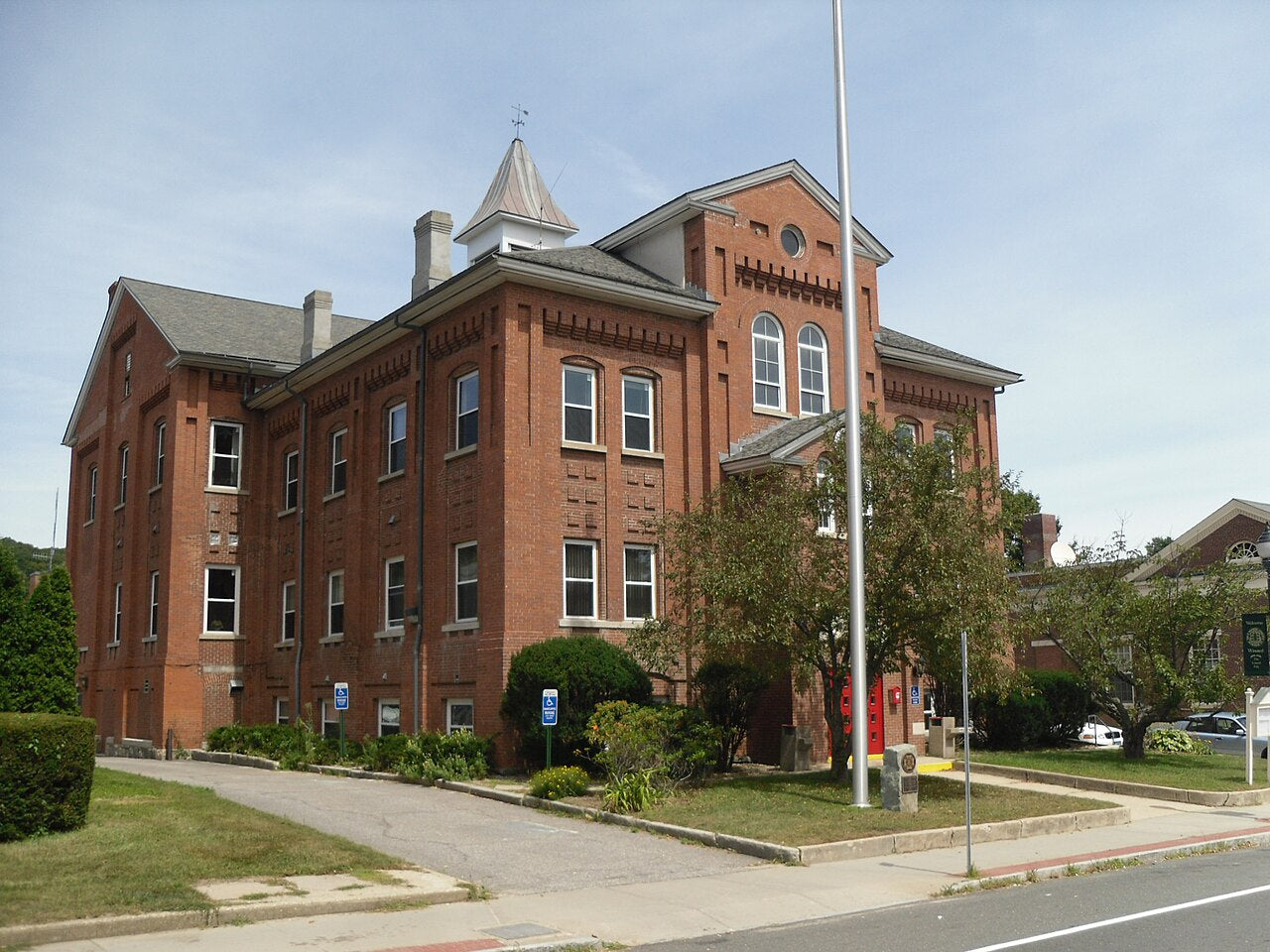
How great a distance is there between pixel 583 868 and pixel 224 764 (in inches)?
651

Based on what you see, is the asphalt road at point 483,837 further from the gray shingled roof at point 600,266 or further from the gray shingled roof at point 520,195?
the gray shingled roof at point 520,195

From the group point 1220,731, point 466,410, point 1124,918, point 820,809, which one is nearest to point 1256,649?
point 1220,731

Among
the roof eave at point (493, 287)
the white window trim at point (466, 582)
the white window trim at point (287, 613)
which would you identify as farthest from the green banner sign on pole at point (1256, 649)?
the white window trim at point (287, 613)

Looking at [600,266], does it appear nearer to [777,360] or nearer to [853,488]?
[777,360]

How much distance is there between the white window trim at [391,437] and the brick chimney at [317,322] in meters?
7.17

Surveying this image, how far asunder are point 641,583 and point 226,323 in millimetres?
18564

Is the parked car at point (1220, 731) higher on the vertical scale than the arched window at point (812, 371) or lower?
lower

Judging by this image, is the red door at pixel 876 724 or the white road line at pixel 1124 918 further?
the red door at pixel 876 724

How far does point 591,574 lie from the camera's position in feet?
79.1

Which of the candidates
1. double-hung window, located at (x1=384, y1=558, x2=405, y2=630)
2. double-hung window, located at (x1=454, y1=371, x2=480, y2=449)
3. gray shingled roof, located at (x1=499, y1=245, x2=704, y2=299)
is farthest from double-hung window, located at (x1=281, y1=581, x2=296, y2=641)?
gray shingled roof, located at (x1=499, y1=245, x2=704, y2=299)

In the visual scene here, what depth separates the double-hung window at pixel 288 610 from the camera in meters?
31.8

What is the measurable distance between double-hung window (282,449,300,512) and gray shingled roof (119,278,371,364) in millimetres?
2833

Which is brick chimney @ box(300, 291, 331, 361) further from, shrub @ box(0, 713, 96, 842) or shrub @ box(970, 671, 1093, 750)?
shrub @ box(0, 713, 96, 842)

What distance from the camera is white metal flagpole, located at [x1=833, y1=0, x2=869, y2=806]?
17.1 meters
